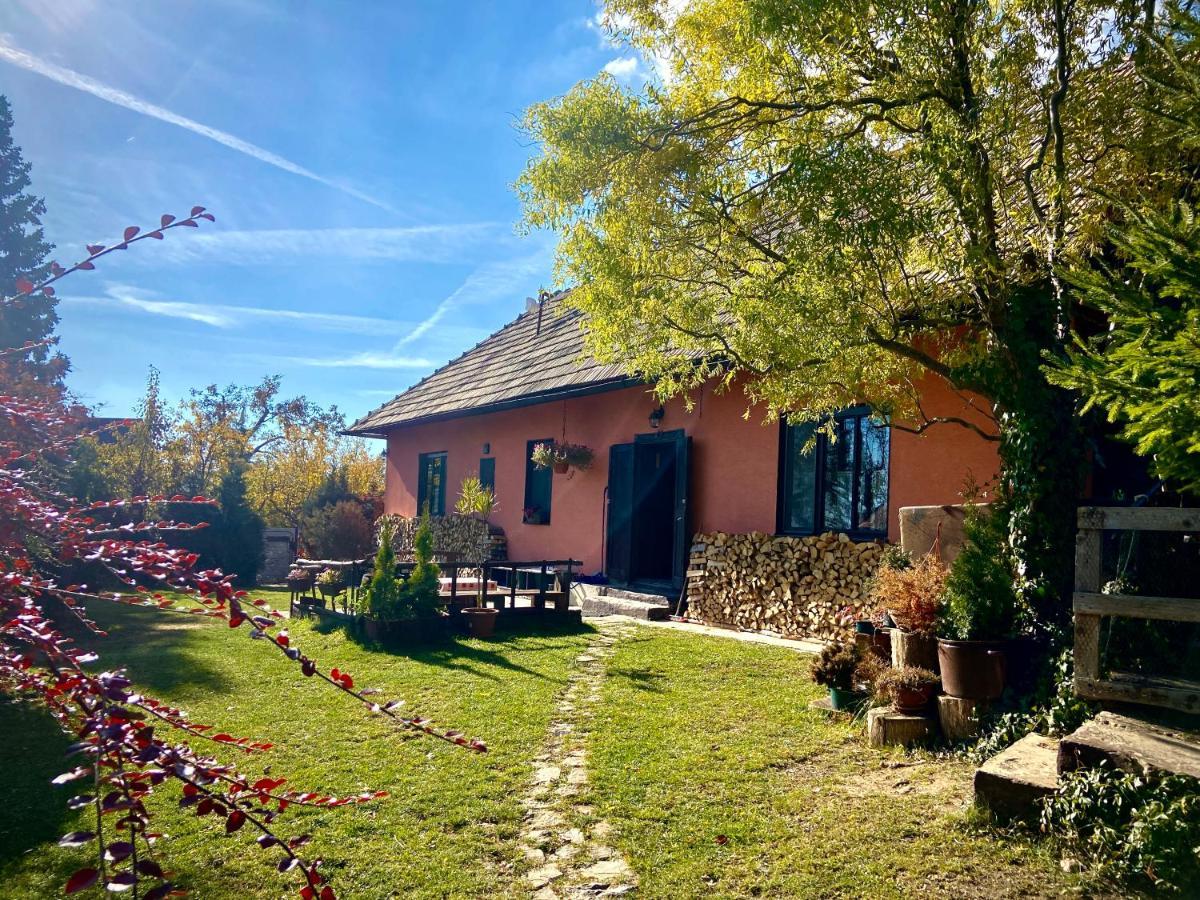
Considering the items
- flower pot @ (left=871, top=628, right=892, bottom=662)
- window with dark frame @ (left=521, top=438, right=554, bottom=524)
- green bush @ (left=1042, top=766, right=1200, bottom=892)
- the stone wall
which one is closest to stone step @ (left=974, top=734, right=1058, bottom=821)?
green bush @ (left=1042, top=766, right=1200, bottom=892)

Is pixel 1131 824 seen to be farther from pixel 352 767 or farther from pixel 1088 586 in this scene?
pixel 352 767

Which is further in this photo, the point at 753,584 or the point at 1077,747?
the point at 753,584

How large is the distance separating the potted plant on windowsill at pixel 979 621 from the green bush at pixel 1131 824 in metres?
1.25

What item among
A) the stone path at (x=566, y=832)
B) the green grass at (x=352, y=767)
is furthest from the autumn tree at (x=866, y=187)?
the green grass at (x=352, y=767)

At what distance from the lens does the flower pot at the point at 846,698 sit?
18.1ft

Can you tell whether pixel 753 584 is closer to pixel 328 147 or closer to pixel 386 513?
pixel 328 147

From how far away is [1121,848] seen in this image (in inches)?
124

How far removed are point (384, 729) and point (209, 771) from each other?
13.8 ft

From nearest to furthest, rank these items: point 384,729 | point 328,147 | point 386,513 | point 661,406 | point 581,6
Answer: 1. point 384,729
2. point 581,6
3. point 328,147
4. point 661,406
5. point 386,513

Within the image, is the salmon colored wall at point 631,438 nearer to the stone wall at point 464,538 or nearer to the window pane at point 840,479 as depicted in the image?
the stone wall at point 464,538

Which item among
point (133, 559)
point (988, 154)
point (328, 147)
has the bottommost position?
point (133, 559)

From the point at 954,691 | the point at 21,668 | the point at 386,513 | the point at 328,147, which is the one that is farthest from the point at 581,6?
the point at 386,513

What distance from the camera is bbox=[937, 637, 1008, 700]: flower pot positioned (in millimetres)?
4695

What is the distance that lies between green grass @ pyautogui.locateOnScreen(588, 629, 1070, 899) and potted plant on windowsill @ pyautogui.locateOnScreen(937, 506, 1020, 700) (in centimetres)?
54
